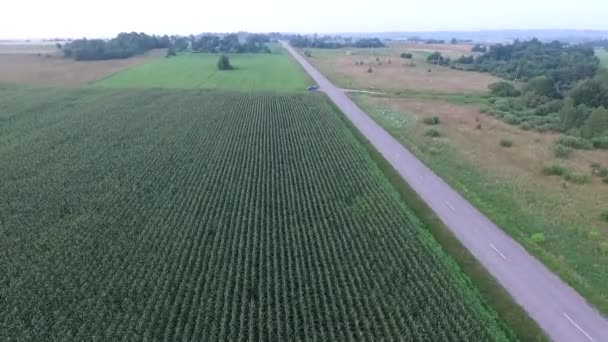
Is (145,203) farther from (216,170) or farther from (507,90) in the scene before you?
(507,90)

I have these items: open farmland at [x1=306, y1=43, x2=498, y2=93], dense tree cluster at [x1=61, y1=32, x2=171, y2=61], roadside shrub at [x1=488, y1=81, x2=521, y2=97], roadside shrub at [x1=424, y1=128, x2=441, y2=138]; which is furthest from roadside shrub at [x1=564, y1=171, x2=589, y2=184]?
dense tree cluster at [x1=61, y1=32, x2=171, y2=61]

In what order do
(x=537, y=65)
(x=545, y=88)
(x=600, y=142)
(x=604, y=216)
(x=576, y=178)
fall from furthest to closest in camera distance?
1. (x=537, y=65)
2. (x=545, y=88)
3. (x=600, y=142)
4. (x=576, y=178)
5. (x=604, y=216)

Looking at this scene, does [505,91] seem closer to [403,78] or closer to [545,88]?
[545,88]

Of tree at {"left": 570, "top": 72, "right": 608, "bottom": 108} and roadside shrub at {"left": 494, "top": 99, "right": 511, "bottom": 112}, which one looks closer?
tree at {"left": 570, "top": 72, "right": 608, "bottom": 108}

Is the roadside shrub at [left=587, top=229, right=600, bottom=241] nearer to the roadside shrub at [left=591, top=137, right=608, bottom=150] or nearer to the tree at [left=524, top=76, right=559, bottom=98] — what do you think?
the roadside shrub at [left=591, top=137, right=608, bottom=150]

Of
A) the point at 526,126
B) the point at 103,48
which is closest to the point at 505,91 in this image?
the point at 526,126

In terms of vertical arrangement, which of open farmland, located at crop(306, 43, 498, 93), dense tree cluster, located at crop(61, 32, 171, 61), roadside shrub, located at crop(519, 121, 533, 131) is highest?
dense tree cluster, located at crop(61, 32, 171, 61)
